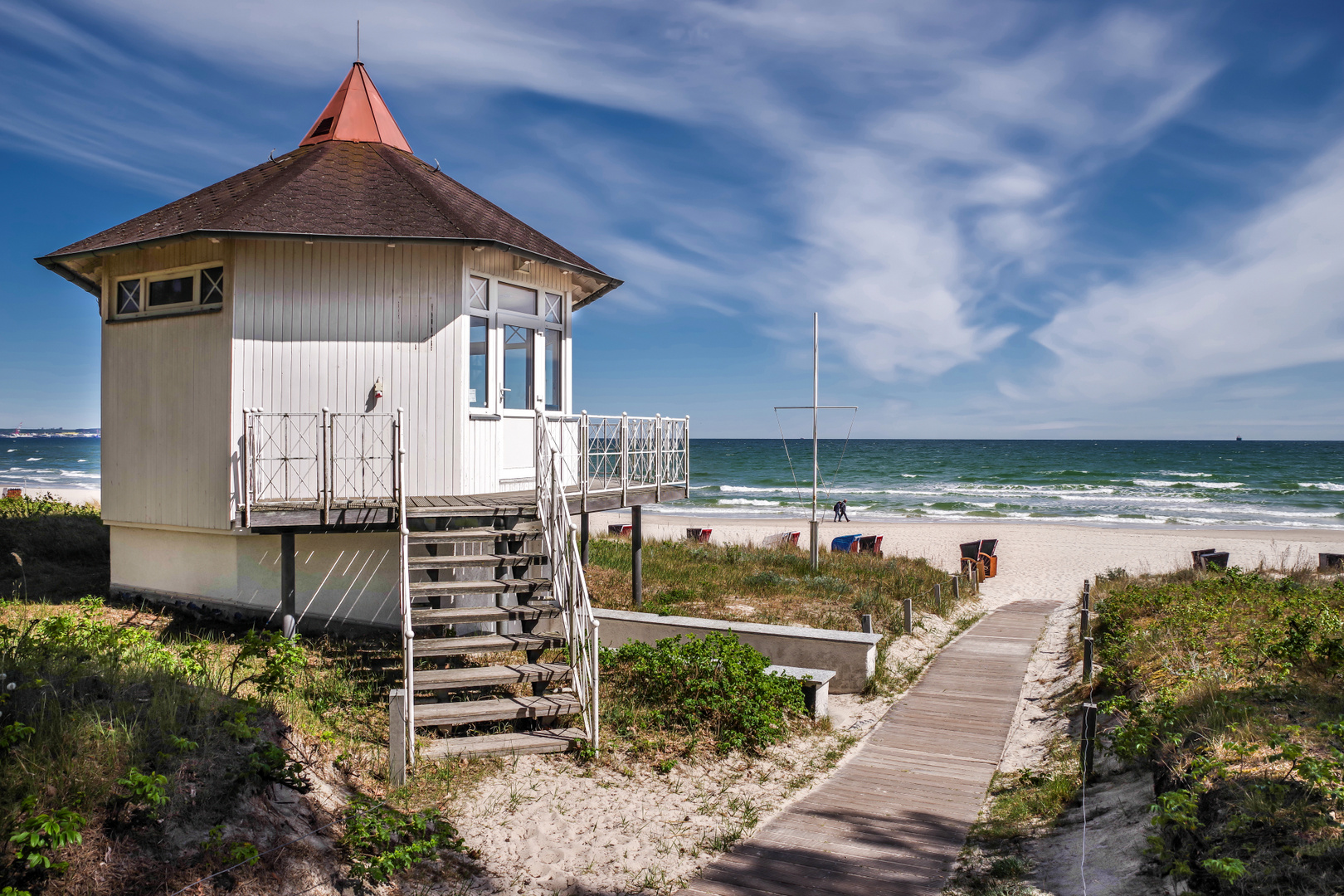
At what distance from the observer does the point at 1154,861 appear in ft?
15.3

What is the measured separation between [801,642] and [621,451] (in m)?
3.70

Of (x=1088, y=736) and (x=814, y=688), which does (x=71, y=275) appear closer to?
(x=814, y=688)

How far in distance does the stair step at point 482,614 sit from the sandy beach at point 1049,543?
13533 millimetres

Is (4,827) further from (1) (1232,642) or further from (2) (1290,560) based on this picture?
(2) (1290,560)

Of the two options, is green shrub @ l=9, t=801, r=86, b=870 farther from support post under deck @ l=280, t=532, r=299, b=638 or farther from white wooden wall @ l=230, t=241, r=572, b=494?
white wooden wall @ l=230, t=241, r=572, b=494

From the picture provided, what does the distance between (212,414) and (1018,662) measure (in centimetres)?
1117

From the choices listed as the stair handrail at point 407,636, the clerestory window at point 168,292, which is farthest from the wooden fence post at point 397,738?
the clerestory window at point 168,292

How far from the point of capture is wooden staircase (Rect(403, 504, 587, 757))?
6.66 metres

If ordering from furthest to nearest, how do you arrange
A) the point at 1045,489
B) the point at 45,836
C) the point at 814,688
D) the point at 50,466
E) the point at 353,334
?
the point at 50,466
the point at 1045,489
the point at 353,334
the point at 814,688
the point at 45,836

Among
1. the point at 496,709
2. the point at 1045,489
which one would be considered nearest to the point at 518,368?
the point at 496,709

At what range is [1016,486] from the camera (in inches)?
2271

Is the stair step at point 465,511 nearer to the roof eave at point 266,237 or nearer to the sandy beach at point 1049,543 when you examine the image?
the roof eave at point 266,237

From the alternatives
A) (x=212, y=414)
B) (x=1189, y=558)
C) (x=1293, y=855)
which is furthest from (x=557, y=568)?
(x=1189, y=558)

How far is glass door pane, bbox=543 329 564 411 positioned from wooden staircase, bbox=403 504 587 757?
2500 mm
